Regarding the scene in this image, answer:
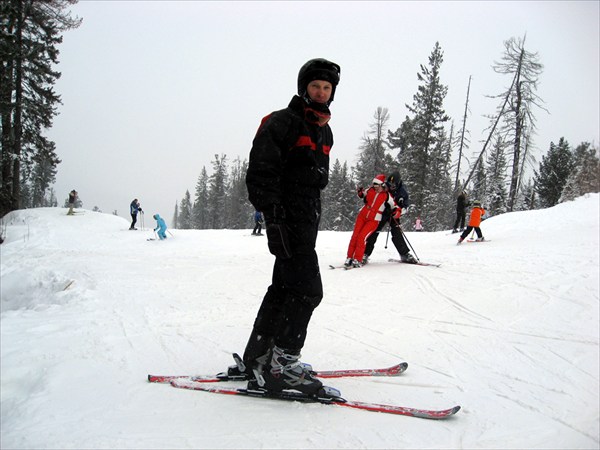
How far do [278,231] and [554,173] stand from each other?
3979cm

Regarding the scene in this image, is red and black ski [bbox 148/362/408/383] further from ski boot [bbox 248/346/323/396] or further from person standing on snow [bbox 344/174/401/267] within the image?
person standing on snow [bbox 344/174/401/267]

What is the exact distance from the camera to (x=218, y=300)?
5.54 meters

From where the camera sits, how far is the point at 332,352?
348 cm

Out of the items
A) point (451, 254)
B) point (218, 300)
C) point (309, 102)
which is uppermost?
point (309, 102)

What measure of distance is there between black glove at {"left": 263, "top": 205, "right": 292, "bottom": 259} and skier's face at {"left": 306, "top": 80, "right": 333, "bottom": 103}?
2.93 feet

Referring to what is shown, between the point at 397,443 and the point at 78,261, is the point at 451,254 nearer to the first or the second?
the point at 397,443

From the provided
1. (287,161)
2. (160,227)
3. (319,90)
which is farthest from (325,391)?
(160,227)

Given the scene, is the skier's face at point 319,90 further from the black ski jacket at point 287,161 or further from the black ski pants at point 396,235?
the black ski pants at point 396,235

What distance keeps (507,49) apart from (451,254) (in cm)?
2326

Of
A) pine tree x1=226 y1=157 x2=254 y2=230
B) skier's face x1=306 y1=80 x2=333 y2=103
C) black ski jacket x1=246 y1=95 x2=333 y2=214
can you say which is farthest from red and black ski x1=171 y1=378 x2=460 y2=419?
pine tree x1=226 y1=157 x2=254 y2=230

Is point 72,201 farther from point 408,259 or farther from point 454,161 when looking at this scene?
point 454,161

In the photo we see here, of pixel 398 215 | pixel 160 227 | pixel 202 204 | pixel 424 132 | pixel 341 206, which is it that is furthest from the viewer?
pixel 202 204

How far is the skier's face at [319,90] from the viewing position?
8.36 feet

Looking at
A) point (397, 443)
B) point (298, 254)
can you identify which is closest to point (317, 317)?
point (298, 254)
